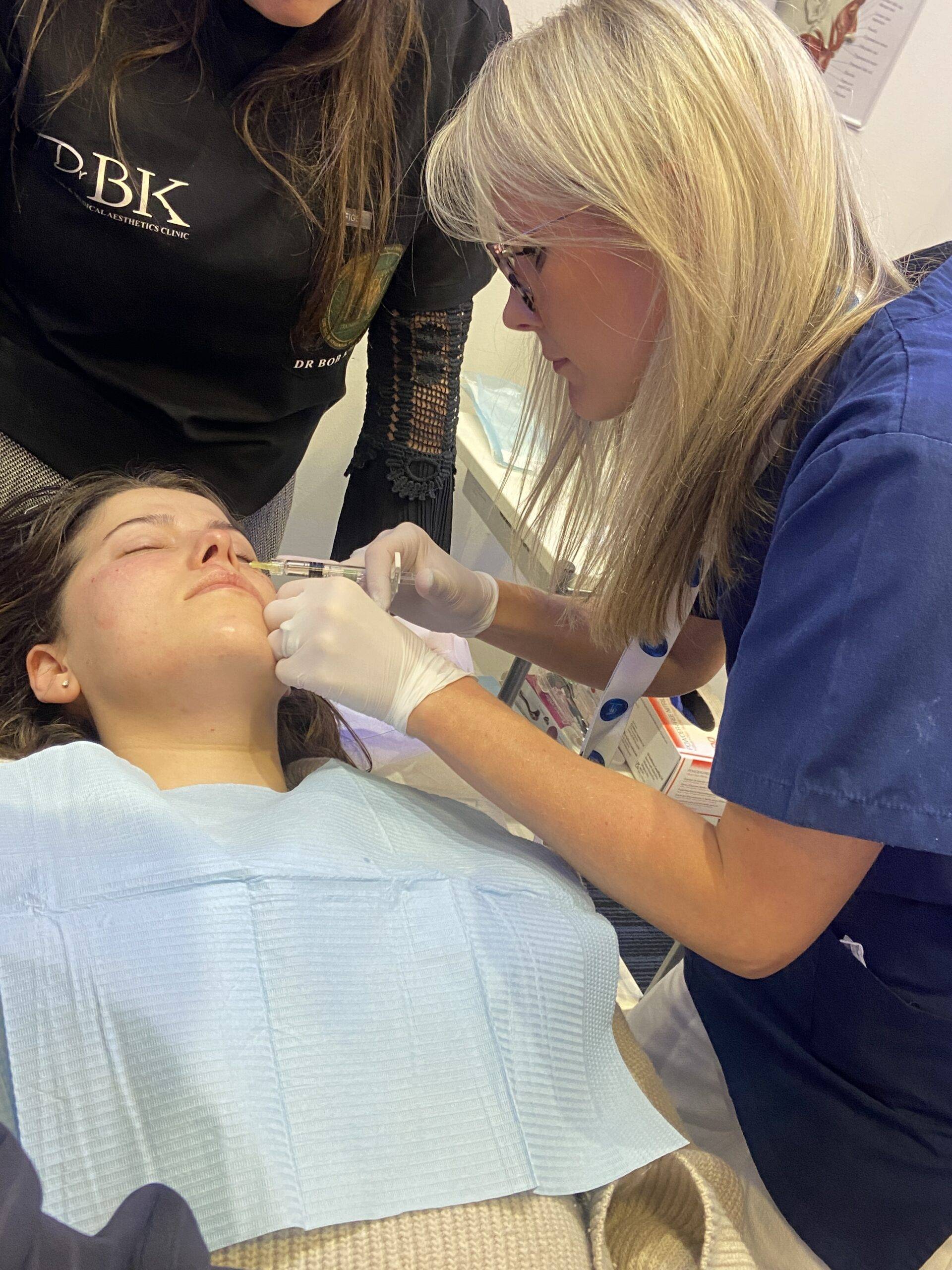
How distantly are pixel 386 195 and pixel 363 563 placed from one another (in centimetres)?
55

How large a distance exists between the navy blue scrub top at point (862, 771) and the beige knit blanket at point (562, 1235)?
0.40 feet

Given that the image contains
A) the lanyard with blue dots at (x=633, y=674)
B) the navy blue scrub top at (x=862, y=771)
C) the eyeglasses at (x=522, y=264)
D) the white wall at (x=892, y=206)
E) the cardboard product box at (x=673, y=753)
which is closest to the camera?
the navy blue scrub top at (x=862, y=771)

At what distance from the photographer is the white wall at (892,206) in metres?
2.29

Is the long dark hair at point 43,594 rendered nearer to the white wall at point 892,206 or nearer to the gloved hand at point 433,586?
the gloved hand at point 433,586

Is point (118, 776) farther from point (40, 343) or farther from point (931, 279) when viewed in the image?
point (931, 279)

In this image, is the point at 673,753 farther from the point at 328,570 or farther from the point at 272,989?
the point at 272,989

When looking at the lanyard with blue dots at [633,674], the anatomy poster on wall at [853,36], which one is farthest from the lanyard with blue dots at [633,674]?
the anatomy poster on wall at [853,36]

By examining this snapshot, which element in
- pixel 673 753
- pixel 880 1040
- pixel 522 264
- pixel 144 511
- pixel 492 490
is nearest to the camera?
pixel 880 1040

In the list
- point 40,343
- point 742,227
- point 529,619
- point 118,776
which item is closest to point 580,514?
point 529,619

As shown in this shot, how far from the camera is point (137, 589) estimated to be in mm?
1197

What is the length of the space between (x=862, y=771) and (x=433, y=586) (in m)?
0.81

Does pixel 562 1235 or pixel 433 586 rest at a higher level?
pixel 433 586

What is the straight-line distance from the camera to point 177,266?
132cm

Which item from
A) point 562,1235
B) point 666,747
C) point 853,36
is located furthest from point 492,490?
point 562,1235
